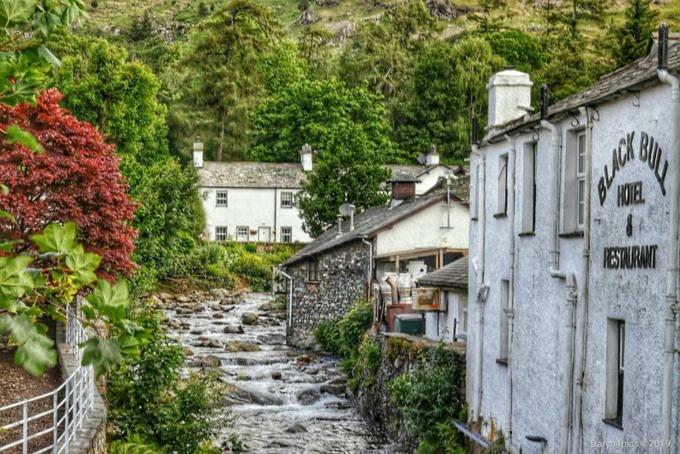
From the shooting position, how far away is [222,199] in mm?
76812

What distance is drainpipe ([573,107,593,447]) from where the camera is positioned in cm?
1570

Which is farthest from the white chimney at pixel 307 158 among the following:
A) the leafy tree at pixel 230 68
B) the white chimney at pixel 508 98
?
Result: the white chimney at pixel 508 98

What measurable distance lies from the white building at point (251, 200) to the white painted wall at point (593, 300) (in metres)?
55.6

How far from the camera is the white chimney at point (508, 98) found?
851 inches

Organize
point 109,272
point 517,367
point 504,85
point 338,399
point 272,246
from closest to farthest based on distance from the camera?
point 517,367 < point 504,85 < point 109,272 < point 338,399 < point 272,246

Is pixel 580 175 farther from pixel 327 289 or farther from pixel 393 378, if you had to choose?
pixel 327 289

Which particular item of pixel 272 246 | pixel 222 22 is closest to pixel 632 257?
pixel 272 246

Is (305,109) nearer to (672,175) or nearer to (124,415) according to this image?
(124,415)

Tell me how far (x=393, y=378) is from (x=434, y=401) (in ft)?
14.1

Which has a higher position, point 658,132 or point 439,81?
point 439,81

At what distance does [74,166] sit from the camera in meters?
23.4

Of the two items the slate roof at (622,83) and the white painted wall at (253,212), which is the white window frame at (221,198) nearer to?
the white painted wall at (253,212)

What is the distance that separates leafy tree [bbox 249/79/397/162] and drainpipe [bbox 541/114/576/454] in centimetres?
6212

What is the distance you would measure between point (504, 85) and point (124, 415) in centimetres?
966
